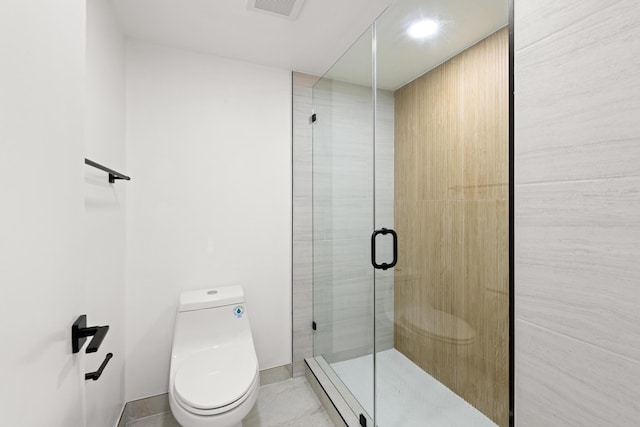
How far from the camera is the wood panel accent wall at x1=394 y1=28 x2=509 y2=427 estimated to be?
962mm

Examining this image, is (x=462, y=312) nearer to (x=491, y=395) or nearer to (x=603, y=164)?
(x=491, y=395)

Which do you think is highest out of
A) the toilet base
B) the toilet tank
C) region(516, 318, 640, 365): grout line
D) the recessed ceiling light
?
the recessed ceiling light

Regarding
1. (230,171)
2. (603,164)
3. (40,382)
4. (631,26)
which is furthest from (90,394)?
(631,26)

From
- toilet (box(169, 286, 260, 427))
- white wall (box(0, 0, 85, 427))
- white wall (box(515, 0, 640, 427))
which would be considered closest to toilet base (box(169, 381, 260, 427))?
toilet (box(169, 286, 260, 427))

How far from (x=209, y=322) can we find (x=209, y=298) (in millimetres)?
147

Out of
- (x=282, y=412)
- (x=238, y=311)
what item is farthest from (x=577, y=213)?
(x=282, y=412)

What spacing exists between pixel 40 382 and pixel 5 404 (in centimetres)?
12

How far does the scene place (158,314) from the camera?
191 cm

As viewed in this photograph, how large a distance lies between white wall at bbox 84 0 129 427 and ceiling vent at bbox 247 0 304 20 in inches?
28.1

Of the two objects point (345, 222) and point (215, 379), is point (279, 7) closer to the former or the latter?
point (345, 222)

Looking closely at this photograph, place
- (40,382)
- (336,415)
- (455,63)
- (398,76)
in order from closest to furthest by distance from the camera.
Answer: (40,382)
(455,63)
(398,76)
(336,415)

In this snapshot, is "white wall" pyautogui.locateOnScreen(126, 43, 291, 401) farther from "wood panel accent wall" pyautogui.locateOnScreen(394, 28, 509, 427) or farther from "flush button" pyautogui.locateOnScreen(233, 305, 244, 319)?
"wood panel accent wall" pyautogui.locateOnScreen(394, 28, 509, 427)

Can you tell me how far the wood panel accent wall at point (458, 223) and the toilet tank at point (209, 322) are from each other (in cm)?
100

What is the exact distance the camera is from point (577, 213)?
73 cm
